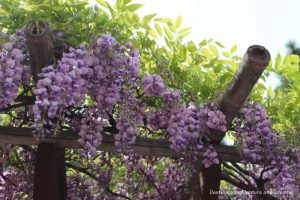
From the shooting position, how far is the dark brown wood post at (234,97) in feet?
6.38

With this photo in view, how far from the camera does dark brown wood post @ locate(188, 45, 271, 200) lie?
76.5 inches

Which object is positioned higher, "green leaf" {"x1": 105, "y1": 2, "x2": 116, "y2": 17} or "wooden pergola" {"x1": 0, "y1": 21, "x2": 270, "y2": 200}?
"green leaf" {"x1": 105, "y1": 2, "x2": 116, "y2": 17}

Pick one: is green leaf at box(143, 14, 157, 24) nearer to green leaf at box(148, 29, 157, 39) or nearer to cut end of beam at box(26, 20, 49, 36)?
green leaf at box(148, 29, 157, 39)

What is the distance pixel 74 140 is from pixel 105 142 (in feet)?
0.56

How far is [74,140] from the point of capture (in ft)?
7.82

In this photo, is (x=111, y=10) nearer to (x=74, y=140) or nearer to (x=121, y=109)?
(x=121, y=109)

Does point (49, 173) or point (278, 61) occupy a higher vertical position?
point (278, 61)

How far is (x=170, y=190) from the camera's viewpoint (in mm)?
3150

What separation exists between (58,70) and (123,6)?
0.49m

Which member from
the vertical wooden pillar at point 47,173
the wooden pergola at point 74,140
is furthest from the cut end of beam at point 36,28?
the vertical wooden pillar at point 47,173

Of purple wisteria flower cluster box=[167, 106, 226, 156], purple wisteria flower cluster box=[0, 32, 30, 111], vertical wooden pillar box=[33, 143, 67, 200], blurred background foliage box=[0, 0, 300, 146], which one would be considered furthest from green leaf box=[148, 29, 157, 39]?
vertical wooden pillar box=[33, 143, 67, 200]

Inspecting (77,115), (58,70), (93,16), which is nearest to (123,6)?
(93,16)

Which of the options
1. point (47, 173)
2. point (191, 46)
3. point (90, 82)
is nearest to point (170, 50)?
point (191, 46)

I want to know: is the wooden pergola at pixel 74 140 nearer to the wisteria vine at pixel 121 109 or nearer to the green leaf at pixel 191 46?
the wisteria vine at pixel 121 109
